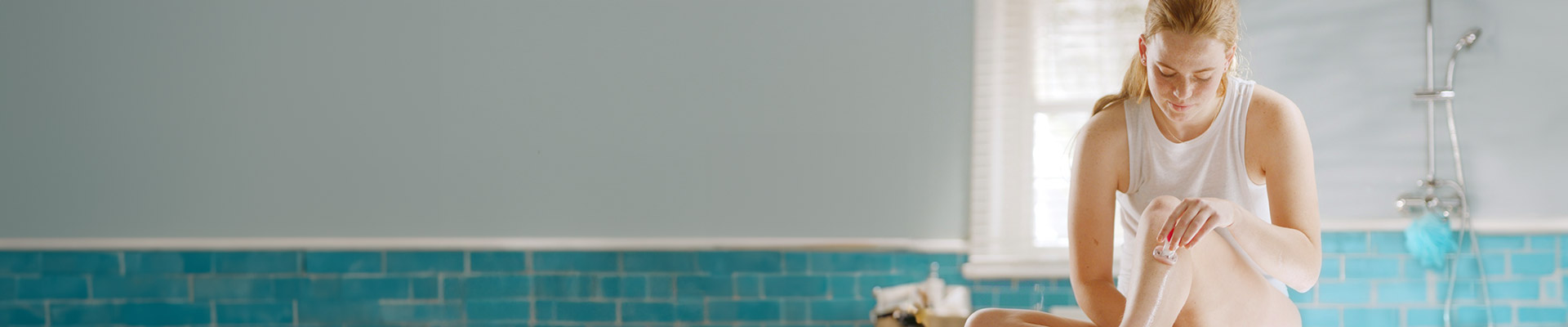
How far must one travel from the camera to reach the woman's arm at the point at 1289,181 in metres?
1.40

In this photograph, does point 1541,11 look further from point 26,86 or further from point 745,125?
point 26,86

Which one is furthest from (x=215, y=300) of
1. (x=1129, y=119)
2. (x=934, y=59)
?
(x=1129, y=119)

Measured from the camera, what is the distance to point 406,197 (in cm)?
233

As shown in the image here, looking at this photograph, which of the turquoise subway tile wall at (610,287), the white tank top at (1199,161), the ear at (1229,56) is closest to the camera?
the ear at (1229,56)

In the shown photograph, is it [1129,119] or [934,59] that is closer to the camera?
[1129,119]

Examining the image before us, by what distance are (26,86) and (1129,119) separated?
2.68m

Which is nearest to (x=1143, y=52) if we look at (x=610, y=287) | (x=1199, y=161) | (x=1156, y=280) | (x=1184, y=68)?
(x=1184, y=68)

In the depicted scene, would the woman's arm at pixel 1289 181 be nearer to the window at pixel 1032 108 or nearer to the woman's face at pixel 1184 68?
the woman's face at pixel 1184 68

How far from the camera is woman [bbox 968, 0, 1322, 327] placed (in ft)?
4.16

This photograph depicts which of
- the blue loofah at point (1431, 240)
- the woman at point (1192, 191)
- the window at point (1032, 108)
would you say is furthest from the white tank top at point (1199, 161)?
the blue loofah at point (1431, 240)

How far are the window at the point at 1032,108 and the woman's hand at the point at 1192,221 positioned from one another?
105cm

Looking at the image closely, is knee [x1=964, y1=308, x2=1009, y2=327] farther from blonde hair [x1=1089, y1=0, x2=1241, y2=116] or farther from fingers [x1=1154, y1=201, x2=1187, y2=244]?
blonde hair [x1=1089, y1=0, x2=1241, y2=116]

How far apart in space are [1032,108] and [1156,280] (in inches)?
44.9

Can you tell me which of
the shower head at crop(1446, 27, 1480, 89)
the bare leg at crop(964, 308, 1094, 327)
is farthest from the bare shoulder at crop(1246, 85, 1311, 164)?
the shower head at crop(1446, 27, 1480, 89)
